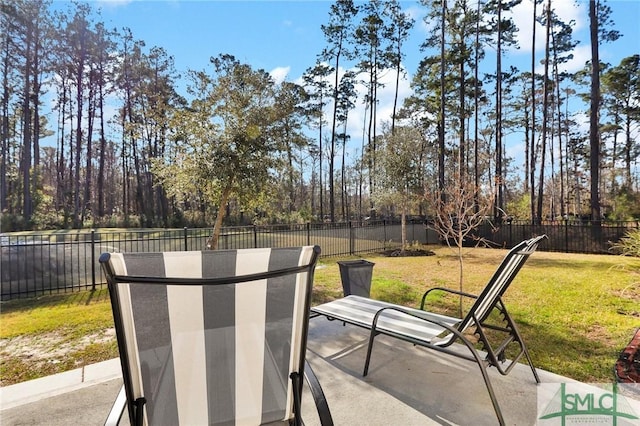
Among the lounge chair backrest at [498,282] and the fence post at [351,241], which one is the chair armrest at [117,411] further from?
the fence post at [351,241]

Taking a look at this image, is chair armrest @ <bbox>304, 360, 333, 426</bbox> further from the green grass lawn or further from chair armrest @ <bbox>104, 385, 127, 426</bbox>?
the green grass lawn

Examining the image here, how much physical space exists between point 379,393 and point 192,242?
23.0ft

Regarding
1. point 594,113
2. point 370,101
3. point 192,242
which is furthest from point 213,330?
point 370,101

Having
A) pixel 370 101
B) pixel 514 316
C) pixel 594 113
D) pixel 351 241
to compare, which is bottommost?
pixel 514 316

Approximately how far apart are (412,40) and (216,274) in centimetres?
2101

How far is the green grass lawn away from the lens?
303 cm

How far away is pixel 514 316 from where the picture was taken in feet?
14.1

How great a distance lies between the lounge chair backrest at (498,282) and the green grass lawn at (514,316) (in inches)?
47.8

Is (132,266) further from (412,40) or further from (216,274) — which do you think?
(412,40)

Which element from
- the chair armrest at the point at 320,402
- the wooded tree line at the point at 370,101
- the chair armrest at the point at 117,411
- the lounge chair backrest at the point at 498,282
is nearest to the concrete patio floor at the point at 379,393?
the lounge chair backrest at the point at 498,282

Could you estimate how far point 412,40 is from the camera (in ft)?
61.4

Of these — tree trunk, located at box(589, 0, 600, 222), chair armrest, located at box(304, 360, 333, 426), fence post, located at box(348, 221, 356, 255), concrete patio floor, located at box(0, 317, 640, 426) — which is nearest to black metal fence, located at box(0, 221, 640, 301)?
fence post, located at box(348, 221, 356, 255)
